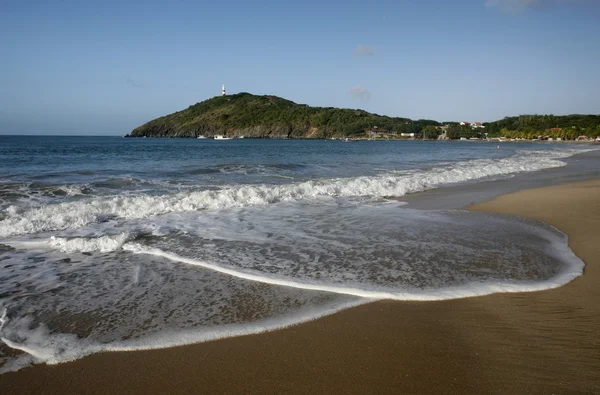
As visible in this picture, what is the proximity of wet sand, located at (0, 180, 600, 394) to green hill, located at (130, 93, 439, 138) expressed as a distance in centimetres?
16422

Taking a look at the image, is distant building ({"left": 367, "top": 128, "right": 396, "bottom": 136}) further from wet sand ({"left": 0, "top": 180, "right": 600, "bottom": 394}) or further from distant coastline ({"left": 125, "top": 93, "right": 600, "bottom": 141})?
wet sand ({"left": 0, "top": 180, "right": 600, "bottom": 394})

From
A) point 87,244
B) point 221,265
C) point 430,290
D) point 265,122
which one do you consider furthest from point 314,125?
point 430,290

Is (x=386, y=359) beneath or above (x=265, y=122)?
beneath

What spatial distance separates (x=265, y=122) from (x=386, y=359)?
6743 inches

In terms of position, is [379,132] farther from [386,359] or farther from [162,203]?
[386,359]

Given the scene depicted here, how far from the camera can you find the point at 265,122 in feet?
559

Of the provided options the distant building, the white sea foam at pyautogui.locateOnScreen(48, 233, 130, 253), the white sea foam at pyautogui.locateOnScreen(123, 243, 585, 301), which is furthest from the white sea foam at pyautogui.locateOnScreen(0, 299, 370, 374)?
the distant building

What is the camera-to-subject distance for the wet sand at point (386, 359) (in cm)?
279

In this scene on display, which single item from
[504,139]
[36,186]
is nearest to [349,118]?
[504,139]

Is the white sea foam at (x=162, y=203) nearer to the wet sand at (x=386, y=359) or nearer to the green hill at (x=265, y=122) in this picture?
the wet sand at (x=386, y=359)

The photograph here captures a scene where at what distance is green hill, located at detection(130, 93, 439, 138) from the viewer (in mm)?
168500

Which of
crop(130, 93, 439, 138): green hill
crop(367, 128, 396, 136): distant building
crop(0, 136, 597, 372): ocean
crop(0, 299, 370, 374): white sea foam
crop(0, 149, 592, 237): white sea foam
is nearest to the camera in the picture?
crop(0, 299, 370, 374): white sea foam

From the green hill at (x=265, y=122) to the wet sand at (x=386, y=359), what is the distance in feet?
539

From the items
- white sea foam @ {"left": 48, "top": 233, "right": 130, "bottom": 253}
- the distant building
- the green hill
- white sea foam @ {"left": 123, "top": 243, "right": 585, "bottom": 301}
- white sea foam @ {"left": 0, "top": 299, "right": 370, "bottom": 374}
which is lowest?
white sea foam @ {"left": 0, "top": 299, "right": 370, "bottom": 374}
